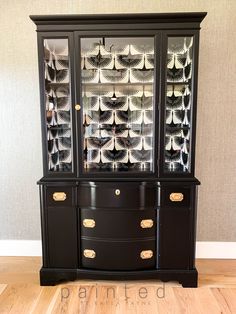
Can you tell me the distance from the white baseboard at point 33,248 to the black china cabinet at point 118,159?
502mm

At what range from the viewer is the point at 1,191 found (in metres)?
2.52

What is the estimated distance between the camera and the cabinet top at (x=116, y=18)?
1806 millimetres

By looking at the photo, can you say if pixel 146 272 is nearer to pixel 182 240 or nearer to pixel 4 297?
pixel 182 240

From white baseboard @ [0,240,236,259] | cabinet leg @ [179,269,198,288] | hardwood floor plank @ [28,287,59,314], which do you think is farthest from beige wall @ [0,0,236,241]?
hardwood floor plank @ [28,287,59,314]

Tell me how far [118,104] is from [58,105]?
46 cm

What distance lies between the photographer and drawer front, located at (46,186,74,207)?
200cm

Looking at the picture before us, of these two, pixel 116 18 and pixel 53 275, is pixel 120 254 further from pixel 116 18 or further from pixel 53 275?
pixel 116 18

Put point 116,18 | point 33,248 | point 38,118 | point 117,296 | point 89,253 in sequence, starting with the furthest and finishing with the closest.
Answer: point 33,248, point 38,118, point 89,253, point 117,296, point 116,18

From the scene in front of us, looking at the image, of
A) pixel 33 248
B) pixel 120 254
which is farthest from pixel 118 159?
pixel 33 248

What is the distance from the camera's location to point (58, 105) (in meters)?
2.03

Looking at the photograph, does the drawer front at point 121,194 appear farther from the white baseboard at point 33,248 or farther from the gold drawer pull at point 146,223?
the white baseboard at point 33,248

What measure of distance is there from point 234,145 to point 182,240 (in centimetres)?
98

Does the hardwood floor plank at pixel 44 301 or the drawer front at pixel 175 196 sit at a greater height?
the drawer front at pixel 175 196

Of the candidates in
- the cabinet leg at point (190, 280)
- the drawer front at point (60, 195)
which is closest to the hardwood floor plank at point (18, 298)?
the drawer front at point (60, 195)
